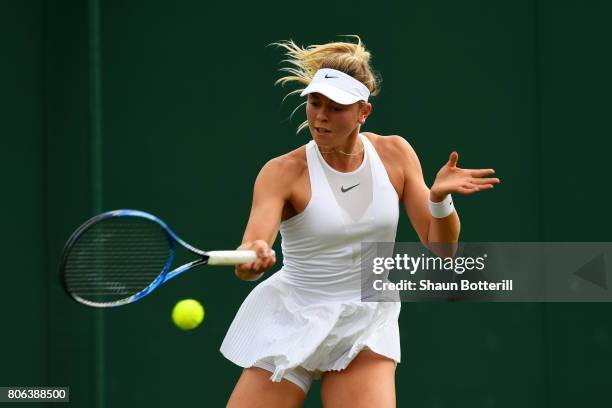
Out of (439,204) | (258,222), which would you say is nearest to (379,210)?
(439,204)

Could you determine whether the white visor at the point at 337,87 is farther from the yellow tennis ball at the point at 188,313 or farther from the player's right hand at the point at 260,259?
the yellow tennis ball at the point at 188,313

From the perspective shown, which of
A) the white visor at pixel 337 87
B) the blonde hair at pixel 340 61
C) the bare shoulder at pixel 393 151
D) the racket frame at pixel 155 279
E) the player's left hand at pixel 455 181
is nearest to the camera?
the racket frame at pixel 155 279

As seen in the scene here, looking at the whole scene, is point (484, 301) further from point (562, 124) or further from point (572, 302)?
point (562, 124)

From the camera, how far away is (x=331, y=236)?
3646 mm

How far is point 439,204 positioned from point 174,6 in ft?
5.59

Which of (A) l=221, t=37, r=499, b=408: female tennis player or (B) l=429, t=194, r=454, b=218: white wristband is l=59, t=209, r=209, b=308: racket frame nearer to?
(A) l=221, t=37, r=499, b=408: female tennis player

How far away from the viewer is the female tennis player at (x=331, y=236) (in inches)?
139

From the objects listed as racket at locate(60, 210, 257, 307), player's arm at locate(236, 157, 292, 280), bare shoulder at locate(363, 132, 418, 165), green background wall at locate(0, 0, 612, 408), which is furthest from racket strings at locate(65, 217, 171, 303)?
bare shoulder at locate(363, 132, 418, 165)

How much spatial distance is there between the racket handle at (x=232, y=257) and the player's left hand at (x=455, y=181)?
66cm

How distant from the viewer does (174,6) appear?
15.6ft

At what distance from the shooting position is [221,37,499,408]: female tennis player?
3535 mm

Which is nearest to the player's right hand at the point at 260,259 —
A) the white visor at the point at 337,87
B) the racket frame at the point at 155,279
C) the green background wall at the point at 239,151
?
the racket frame at the point at 155,279

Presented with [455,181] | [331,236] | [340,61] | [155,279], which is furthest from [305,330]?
[340,61]

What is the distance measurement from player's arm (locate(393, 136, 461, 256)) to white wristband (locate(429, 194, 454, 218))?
2 centimetres
